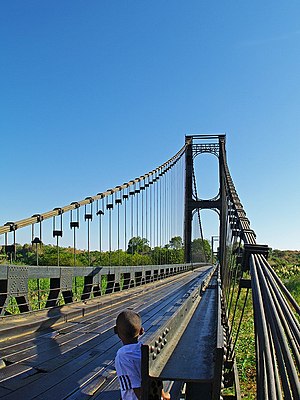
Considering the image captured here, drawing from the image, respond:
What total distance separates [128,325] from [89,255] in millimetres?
5582

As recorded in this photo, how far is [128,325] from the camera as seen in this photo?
5.89 feet

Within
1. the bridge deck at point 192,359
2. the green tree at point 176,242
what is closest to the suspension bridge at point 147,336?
the bridge deck at point 192,359

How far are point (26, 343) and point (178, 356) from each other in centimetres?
205

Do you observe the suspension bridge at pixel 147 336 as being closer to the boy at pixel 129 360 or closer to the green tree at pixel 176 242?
the boy at pixel 129 360

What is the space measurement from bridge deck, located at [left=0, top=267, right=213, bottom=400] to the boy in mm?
470

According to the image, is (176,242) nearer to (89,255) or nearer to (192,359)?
(89,255)

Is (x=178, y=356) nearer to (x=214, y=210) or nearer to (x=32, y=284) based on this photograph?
(x=32, y=284)

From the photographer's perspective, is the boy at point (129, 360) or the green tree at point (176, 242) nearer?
the boy at point (129, 360)

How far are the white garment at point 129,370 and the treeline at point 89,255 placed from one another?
3.04 metres

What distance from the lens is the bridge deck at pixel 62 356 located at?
8.12 ft

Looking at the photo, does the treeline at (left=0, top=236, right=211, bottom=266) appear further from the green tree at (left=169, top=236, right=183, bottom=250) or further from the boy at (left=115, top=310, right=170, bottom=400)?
the boy at (left=115, top=310, right=170, bottom=400)

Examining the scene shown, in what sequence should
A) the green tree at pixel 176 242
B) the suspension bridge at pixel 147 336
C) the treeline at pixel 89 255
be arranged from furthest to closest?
the green tree at pixel 176 242
the treeline at pixel 89 255
the suspension bridge at pixel 147 336

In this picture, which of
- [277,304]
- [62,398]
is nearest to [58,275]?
[62,398]

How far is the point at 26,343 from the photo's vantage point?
363 centimetres
